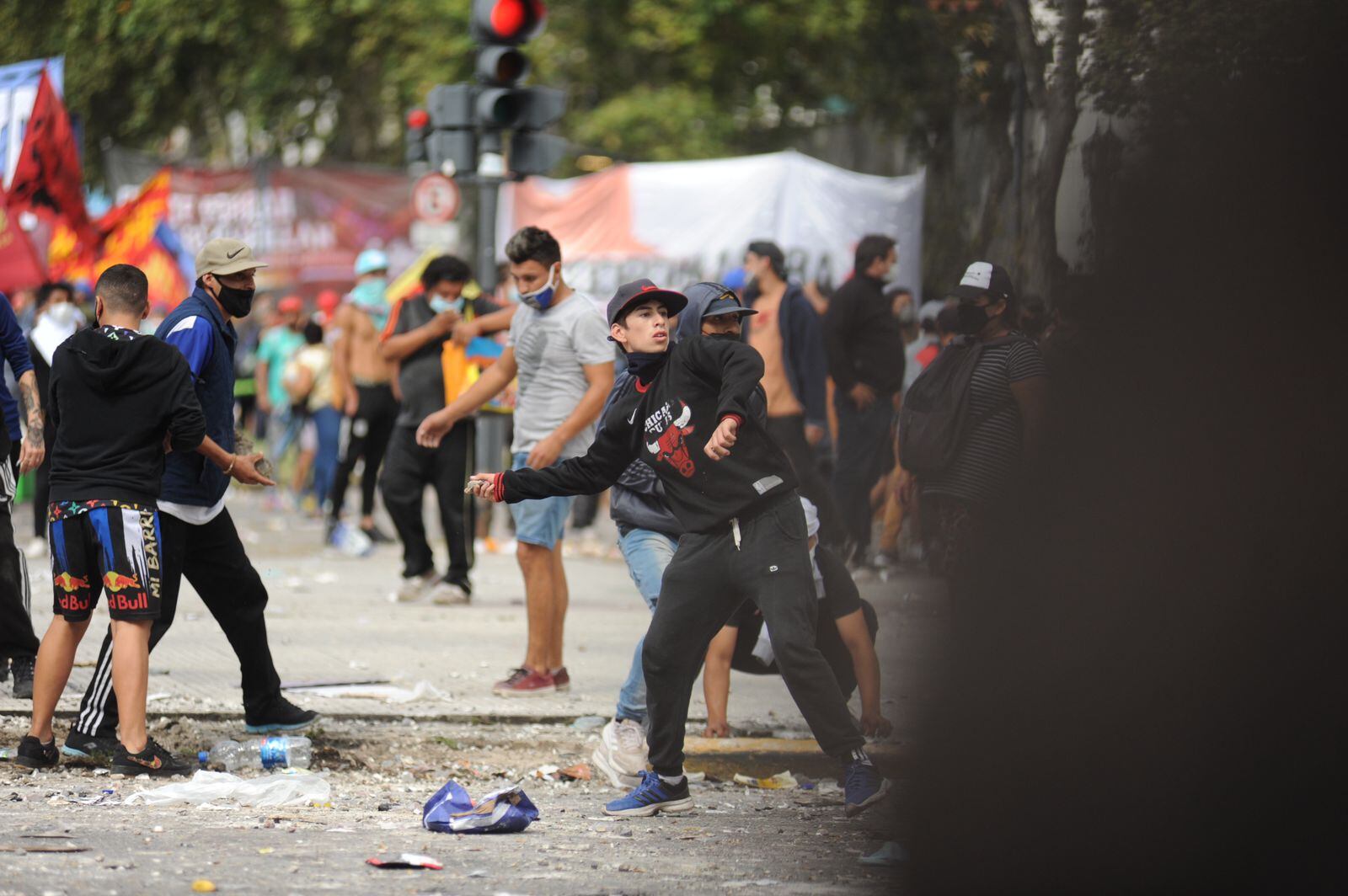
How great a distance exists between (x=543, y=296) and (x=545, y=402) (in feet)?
1.40

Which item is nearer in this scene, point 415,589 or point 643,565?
point 643,565

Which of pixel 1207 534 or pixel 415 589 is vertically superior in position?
pixel 1207 534

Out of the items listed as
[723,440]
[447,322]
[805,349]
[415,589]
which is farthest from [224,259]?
[415,589]

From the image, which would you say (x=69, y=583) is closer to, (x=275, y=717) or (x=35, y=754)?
(x=35, y=754)

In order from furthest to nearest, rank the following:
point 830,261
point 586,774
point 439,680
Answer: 1. point 830,261
2. point 439,680
3. point 586,774

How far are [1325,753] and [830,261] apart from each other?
1250 cm

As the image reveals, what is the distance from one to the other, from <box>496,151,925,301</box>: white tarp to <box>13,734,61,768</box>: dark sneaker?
9.49 meters

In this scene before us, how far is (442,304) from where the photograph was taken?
1063 centimetres

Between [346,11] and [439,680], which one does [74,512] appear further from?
[346,11]

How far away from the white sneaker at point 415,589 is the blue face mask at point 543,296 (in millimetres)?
3218

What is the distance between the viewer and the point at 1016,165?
223 inches

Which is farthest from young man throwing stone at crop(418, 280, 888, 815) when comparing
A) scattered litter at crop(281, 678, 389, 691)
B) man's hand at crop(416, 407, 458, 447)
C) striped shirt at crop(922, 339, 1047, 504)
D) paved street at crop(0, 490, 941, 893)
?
scattered litter at crop(281, 678, 389, 691)

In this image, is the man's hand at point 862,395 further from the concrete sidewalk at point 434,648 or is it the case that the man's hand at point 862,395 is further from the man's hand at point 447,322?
the man's hand at point 447,322

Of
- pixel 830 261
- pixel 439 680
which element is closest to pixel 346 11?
pixel 830 261
